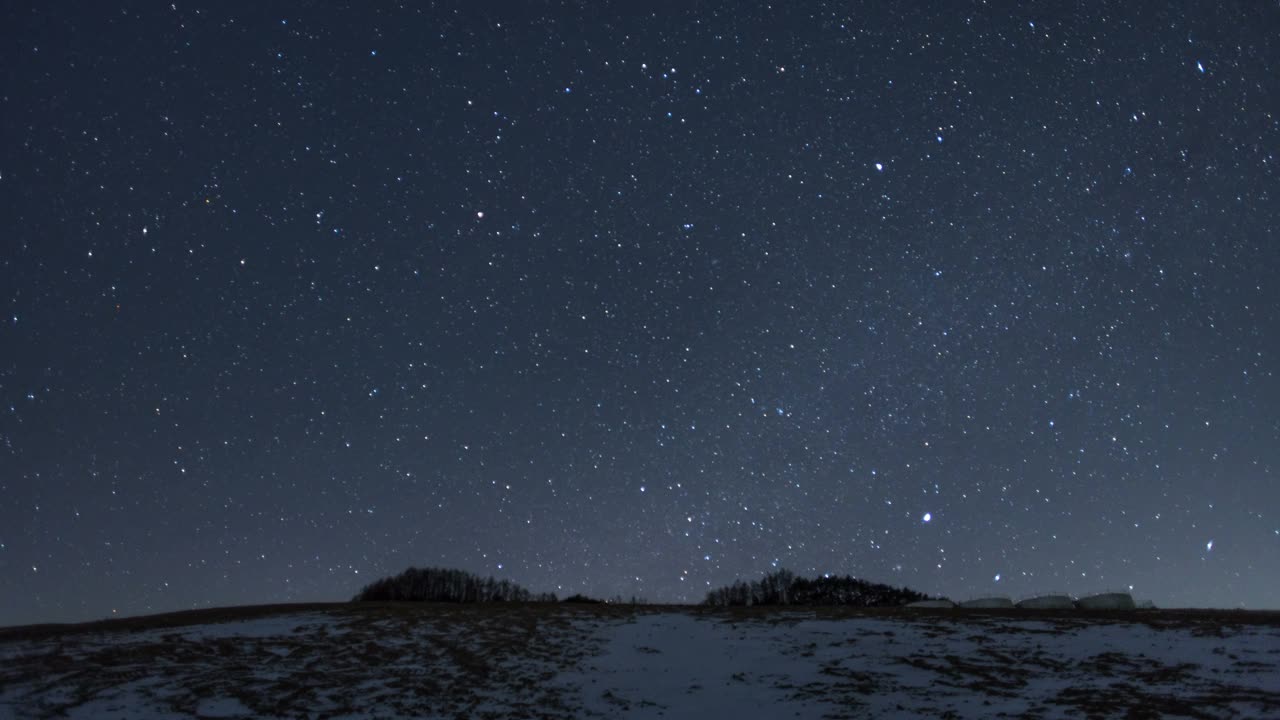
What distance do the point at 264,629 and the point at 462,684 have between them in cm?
1011

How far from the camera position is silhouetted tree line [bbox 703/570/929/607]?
158 feet

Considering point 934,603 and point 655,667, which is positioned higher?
point 934,603

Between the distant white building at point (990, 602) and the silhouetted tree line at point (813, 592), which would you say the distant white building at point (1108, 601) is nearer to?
the distant white building at point (990, 602)

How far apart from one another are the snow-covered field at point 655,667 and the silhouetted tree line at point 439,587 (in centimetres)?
1912

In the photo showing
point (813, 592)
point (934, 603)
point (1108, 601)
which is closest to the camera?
point (1108, 601)

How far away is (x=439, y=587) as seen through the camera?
47.9m

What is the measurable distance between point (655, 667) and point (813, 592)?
3305 centimetres

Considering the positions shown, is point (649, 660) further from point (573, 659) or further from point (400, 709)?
point (400, 709)

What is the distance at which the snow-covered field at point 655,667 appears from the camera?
17.3 m

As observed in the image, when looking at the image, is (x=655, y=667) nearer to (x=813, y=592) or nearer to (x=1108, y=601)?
(x=1108, y=601)

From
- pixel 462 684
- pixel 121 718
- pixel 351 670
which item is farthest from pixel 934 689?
pixel 121 718

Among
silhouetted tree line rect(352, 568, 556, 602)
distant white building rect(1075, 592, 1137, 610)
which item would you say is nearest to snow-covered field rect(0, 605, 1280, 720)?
distant white building rect(1075, 592, 1137, 610)

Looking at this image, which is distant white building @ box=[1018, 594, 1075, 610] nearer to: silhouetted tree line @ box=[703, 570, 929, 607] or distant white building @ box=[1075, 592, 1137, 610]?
distant white building @ box=[1075, 592, 1137, 610]

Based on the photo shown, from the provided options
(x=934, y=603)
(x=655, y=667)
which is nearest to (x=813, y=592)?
(x=934, y=603)
